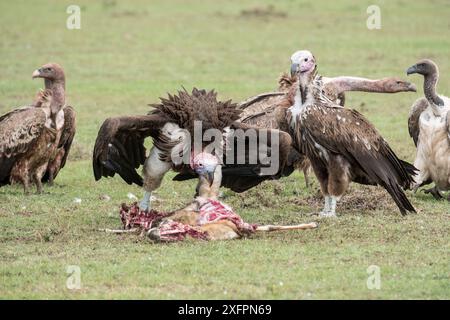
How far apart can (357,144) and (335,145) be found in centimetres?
20

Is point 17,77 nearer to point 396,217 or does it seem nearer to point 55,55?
point 55,55

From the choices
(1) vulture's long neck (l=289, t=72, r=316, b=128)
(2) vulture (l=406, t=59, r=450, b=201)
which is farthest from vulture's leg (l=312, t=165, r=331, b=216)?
(2) vulture (l=406, t=59, r=450, b=201)

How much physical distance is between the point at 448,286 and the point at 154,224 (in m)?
2.74

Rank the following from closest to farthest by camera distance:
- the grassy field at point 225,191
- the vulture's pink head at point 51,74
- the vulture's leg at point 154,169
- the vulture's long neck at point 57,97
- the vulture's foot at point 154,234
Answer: the grassy field at point 225,191 < the vulture's foot at point 154,234 < the vulture's leg at point 154,169 < the vulture's long neck at point 57,97 < the vulture's pink head at point 51,74

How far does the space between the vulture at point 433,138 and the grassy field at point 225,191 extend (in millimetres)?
276

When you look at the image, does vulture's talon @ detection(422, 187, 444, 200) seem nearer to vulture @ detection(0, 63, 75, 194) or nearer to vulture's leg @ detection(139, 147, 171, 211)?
vulture's leg @ detection(139, 147, 171, 211)

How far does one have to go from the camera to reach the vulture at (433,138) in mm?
10789

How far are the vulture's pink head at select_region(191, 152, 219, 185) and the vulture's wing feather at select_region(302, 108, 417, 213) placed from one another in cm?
106

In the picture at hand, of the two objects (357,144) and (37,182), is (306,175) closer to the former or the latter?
(357,144)

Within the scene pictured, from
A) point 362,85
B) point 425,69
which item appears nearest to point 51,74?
point 362,85

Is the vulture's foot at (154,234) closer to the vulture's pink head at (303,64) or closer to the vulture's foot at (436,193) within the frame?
the vulture's pink head at (303,64)

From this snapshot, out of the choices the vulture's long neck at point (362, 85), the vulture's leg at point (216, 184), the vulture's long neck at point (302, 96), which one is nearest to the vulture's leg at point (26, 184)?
the vulture's leg at point (216, 184)
